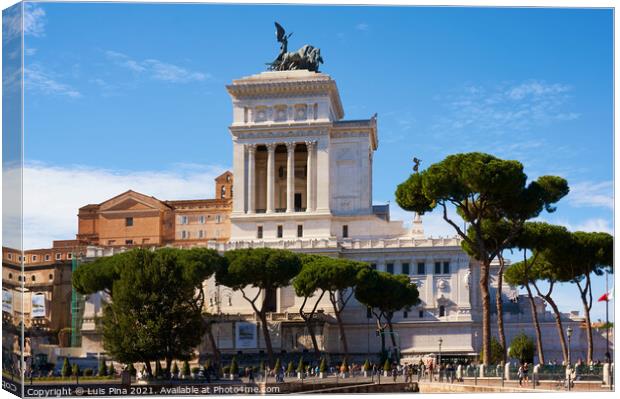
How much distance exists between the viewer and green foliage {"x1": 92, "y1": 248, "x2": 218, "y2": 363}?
68625mm

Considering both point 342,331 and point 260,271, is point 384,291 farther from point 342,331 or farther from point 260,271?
point 260,271

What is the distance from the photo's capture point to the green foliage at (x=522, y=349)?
8956 centimetres

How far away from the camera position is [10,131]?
53.1 meters

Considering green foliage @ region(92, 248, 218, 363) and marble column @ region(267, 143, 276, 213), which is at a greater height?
marble column @ region(267, 143, 276, 213)

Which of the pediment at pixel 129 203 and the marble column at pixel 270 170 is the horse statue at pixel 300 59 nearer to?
the marble column at pixel 270 170

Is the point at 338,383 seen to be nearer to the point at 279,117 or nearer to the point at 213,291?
the point at 213,291

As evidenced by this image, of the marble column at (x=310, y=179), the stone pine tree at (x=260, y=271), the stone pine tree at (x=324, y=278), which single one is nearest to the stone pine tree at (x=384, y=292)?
the stone pine tree at (x=324, y=278)

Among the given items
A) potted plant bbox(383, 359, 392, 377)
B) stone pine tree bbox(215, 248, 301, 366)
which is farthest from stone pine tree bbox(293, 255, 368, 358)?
potted plant bbox(383, 359, 392, 377)

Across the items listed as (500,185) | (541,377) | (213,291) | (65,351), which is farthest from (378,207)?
(541,377)

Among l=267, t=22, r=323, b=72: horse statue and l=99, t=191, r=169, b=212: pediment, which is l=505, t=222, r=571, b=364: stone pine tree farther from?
l=99, t=191, r=169, b=212: pediment

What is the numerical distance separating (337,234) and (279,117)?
11.4 m

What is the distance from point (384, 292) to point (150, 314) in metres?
24.8

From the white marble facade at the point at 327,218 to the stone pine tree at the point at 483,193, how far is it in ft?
93.3

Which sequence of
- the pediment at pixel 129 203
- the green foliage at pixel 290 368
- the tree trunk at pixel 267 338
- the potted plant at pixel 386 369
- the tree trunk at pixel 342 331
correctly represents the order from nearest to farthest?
the potted plant at pixel 386 369, the green foliage at pixel 290 368, the tree trunk at pixel 267 338, the tree trunk at pixel 342 331, the pediment at pixel 129 203
